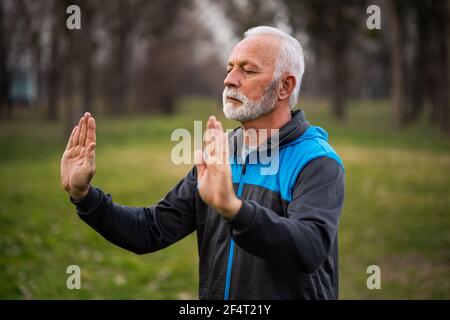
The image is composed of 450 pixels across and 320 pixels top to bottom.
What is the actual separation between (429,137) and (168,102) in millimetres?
30565

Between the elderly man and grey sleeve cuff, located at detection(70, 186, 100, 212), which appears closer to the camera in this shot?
the elderly man

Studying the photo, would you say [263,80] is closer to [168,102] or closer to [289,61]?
[289,61]

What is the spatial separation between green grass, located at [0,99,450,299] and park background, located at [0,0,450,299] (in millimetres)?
32

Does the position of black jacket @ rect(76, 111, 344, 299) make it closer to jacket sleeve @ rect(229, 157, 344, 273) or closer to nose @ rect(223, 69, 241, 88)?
jacket sleeve @ rect(229, 157, 344, 273)

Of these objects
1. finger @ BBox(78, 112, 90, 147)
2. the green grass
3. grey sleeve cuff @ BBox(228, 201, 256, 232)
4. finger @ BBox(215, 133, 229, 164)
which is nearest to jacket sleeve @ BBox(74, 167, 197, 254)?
finger @ BBox(78, 112, 90, 147)

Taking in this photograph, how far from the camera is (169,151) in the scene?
23047 mm

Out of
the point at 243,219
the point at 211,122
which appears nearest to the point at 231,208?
the point at 243,219

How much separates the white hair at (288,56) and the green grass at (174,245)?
4500 mm

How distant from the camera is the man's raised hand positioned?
3135 mm

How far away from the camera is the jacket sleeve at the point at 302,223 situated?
2.49 metres

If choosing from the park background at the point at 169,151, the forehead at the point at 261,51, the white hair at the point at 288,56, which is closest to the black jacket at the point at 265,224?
the white hair at the point at 288,56

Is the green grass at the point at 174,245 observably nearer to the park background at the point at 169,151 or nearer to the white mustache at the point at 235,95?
the park background at the point at 169,151

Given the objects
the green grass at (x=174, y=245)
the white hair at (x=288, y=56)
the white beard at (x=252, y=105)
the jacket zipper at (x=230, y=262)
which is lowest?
the green grass at (x=174, y=245)
